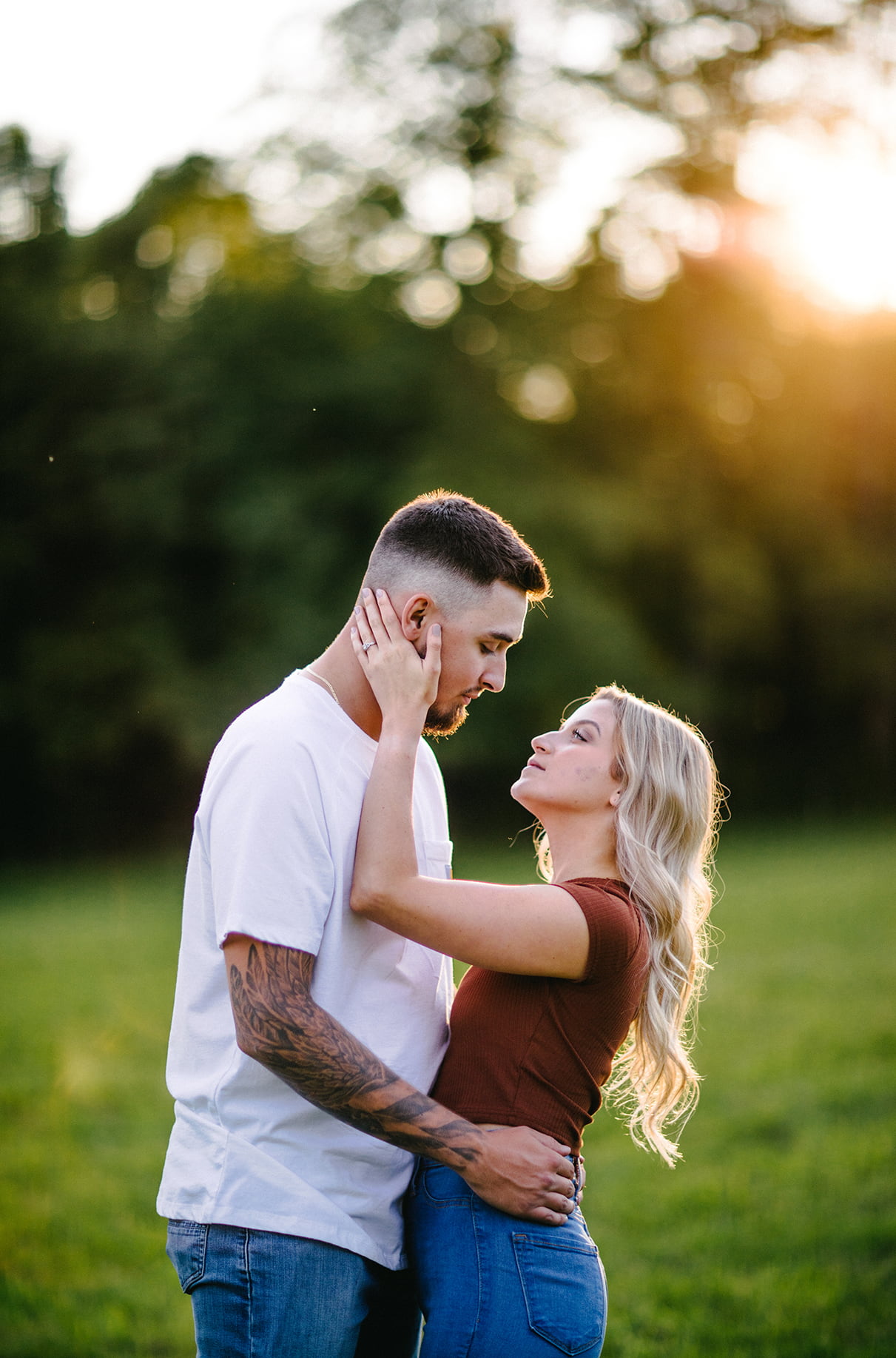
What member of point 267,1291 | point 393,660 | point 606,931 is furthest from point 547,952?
point 267,1291

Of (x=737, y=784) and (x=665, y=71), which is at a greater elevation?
(x=665, y=71)

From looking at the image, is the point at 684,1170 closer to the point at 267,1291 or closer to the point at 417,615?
the point at 267,1291

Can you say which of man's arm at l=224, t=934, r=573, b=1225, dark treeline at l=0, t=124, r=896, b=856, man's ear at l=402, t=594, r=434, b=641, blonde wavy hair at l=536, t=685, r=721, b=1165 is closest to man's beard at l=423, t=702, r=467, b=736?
man's ear at l=402, t=594, r=434, b=641

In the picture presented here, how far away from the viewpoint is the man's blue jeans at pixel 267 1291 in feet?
7.29

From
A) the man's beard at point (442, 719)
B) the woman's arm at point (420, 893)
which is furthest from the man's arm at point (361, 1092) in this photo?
the man's beard at point (442, 719)

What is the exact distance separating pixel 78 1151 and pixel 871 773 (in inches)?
1098

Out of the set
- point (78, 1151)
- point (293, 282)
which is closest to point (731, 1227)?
point (78, 1151)

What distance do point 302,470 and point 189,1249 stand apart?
23.1m

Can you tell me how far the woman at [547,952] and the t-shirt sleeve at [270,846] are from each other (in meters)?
0.13

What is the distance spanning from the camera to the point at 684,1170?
6188 millimetres

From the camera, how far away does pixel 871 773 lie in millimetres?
30984

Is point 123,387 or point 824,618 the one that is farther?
point 824,618

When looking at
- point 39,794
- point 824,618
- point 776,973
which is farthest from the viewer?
point 824,618

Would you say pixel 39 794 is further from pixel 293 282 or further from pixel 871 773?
pixel 871 773
